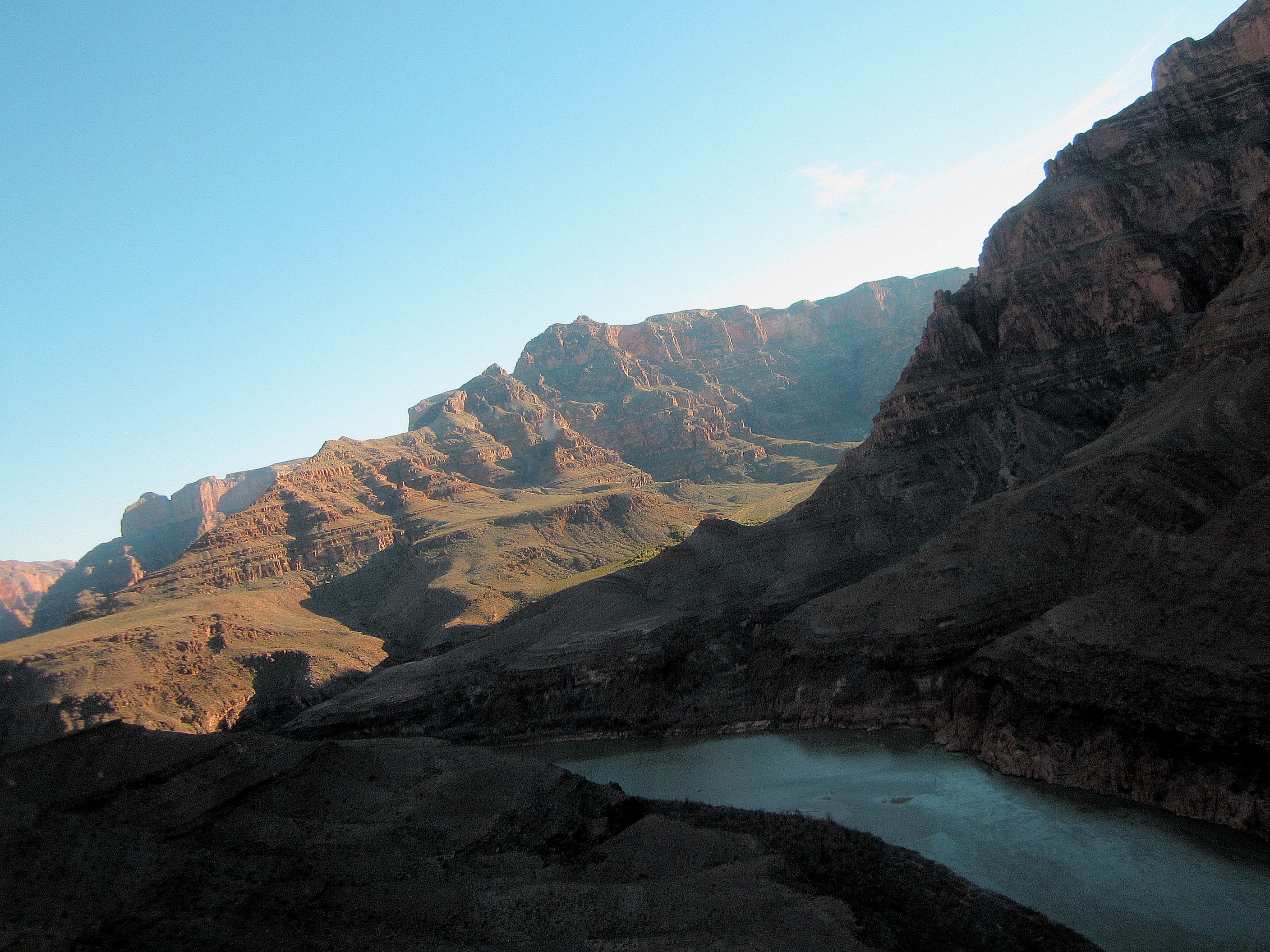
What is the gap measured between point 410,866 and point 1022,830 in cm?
2257

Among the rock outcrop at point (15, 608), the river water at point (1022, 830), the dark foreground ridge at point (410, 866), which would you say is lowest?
the river water at point (1022, 830)

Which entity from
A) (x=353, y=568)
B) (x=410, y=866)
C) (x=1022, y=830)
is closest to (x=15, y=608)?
(x=353, y=568)

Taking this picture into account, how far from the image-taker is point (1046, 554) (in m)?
48.0

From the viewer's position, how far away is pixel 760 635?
213ft

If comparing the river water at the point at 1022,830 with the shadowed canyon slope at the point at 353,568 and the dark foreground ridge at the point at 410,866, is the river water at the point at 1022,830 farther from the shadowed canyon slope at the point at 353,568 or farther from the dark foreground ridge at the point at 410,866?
the shadowed canyon slope at the point at 353,568

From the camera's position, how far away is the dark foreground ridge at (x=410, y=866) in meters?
22.8

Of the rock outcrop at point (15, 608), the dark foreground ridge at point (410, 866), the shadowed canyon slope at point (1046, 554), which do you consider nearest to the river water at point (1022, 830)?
the shadowed canyon slope at point (1046, 554)

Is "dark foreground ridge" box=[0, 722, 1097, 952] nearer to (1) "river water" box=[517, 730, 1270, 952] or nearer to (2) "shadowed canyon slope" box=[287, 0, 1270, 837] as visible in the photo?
(1) "river water" box=[517, 730, 1270, 952]

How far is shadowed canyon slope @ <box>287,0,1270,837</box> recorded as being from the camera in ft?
113

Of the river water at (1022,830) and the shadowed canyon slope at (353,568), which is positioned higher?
the shadowed canyon slope at (353,568)

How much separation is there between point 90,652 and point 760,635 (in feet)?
211

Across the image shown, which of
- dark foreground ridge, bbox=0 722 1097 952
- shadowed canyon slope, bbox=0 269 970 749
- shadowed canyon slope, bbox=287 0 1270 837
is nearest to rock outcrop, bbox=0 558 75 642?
shadowed canyon slope, bbox=0 269 970 749

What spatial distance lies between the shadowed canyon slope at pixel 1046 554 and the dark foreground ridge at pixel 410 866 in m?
10.9

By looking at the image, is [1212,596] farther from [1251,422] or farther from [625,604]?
[625,604]
